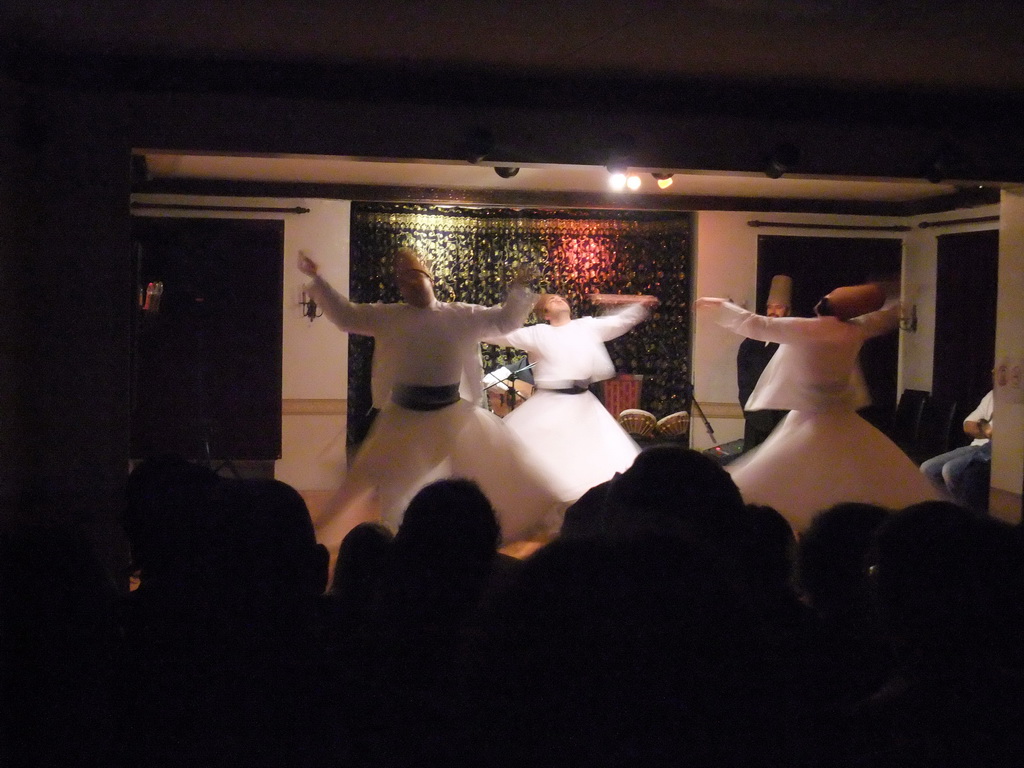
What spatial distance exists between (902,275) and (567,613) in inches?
260

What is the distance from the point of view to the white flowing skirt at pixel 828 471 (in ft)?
13.1

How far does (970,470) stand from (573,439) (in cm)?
193

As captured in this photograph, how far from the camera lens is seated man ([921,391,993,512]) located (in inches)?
176

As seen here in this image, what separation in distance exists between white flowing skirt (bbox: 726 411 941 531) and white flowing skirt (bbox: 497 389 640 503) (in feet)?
2.43

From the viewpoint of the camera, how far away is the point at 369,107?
3.39 m

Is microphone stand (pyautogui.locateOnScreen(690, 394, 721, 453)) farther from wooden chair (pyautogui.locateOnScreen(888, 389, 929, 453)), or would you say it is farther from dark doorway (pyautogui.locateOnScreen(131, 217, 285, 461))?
dark doorway (pyautogui.locateOnScreen(131, 217, 285, 461))

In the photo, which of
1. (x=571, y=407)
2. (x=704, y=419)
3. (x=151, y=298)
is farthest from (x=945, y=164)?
(x=151, y=298)

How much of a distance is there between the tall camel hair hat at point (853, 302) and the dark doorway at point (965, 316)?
2.37 metres

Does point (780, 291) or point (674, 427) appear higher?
point (780, 291)

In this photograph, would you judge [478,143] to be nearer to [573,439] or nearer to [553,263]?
[573,439]

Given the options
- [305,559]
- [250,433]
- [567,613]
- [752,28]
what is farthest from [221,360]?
[567,613]

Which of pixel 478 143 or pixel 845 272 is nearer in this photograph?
pixel 478 143

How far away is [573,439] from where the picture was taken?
4797 millimetres

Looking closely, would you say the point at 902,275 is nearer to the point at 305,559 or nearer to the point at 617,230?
the point at 617,230
